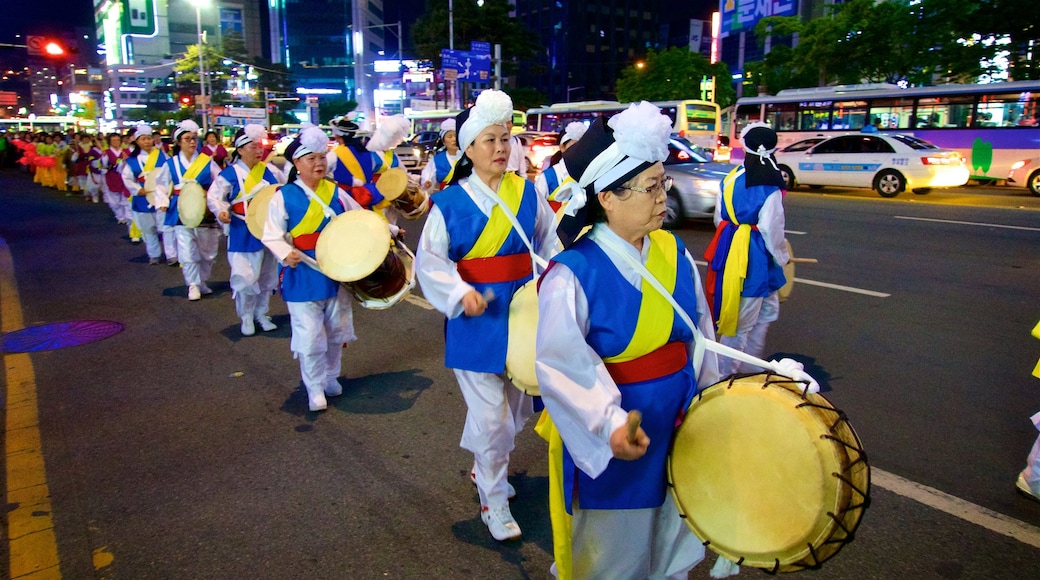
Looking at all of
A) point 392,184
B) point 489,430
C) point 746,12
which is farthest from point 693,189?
point 746,12

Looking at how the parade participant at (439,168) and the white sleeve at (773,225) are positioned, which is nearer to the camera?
the white sleeve at (773,225)

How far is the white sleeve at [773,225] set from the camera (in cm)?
441

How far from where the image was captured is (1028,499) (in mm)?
3539

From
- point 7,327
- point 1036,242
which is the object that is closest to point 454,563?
point 7,327

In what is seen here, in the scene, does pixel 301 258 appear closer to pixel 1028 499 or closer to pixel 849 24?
pixel 1028 499

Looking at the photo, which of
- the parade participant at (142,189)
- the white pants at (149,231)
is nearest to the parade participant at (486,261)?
the parade participant at (142,189)

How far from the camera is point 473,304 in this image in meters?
2.92

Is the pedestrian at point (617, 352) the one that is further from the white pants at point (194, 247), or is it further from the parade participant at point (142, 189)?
the parade participant at point (142, 189)

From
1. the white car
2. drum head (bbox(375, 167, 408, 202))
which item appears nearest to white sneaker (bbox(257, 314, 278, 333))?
drum head (bbox(375, 167, 408, 202))

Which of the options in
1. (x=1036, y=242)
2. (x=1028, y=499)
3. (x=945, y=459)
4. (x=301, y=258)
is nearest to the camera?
(x=1028, y=499)

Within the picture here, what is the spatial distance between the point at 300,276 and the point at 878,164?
17.0 m

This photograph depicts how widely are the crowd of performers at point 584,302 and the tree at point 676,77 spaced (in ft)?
154

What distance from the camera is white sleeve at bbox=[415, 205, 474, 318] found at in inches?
118

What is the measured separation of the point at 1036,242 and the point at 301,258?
10409 millimetres
